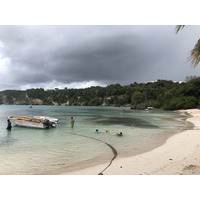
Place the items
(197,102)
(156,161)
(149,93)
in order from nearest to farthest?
(156,161)
(197,102)
(149,93)

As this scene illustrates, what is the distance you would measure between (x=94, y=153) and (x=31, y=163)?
12.2 feet

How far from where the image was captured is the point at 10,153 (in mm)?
9055

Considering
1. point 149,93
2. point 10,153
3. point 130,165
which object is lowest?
point 10,153

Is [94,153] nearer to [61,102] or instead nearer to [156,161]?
[156,161]

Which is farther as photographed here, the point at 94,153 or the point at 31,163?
the point at 94,153

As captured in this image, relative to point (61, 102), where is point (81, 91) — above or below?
above

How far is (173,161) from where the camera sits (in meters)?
6.58

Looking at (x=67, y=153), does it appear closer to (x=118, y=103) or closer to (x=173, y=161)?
(x=173, y=161)

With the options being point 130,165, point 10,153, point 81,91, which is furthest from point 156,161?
point 81,91

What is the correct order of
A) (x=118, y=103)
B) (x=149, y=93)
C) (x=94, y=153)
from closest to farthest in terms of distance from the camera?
Answer: (x=94, y=153) → (x=149, y=93) → (x=118, y=103)

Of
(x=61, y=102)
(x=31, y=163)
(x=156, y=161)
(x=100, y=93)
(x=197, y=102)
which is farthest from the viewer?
(x=61, y=102)

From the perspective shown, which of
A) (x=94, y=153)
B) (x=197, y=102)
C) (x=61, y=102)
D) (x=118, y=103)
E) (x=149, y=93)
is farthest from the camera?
(x=61, y=102)

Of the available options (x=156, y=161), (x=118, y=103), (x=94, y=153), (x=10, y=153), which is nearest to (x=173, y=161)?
→ (x=156, y=161)

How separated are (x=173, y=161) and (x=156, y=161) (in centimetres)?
79
